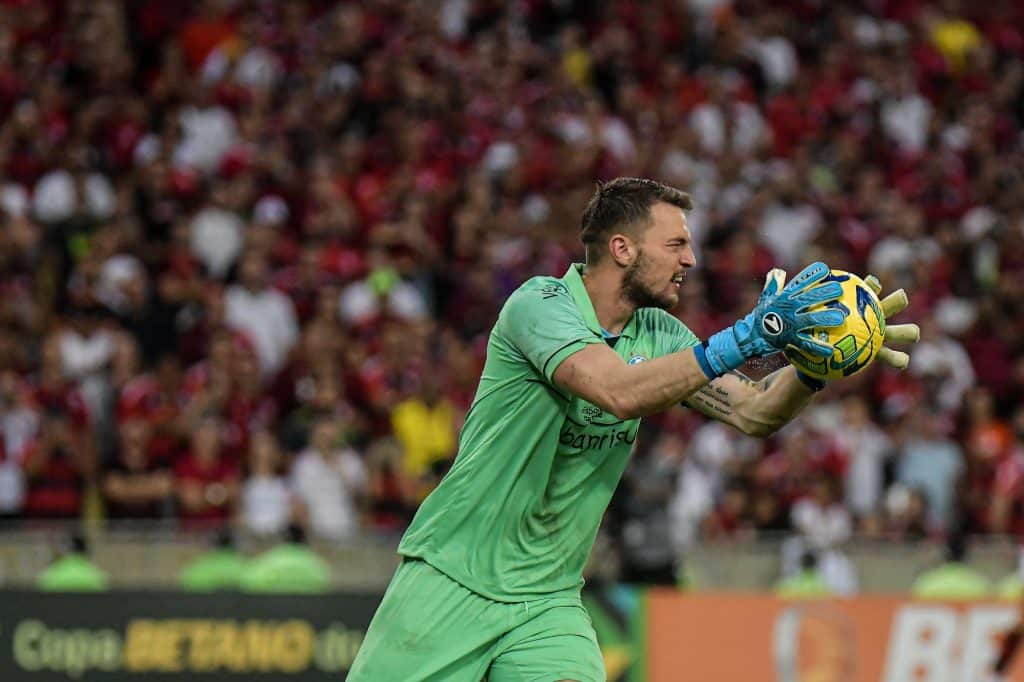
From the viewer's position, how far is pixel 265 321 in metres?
13.5

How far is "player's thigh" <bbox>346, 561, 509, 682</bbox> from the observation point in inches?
217

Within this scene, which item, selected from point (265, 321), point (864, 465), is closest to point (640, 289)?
point (265, 321)

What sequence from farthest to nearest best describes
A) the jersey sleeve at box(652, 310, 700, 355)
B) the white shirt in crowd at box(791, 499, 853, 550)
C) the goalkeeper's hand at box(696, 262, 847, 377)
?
the white shirt in crowd at box(791, 499, 853, 550)
the jersey sleeve at box(652, 310, 700, 355)
the goalkeeper's hand at box(696, 262, 847, 377)

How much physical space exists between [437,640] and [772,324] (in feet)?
4.78

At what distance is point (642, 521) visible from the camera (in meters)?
12.0

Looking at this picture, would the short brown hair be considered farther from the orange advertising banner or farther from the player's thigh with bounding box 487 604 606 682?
the orange advertising banner

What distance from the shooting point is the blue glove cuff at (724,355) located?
5.09 meters

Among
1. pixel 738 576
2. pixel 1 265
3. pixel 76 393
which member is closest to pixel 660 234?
pixel 738 576

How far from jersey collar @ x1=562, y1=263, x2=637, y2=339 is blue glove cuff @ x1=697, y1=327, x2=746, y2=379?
597 mm

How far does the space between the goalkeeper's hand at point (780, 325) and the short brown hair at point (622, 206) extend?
2.18 ft

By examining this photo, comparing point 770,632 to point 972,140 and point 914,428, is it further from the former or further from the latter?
point 972,140

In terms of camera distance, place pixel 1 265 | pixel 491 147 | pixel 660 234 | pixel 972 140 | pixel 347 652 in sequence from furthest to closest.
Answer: pixel 972 140
pixel 491 147
pixel 1 265
pixel 347 652
pixel 660 234

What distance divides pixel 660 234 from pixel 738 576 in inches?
259

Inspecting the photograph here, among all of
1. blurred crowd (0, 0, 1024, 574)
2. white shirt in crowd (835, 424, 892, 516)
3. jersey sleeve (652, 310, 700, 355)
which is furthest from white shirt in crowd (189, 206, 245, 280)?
jersey sleeve (652, 310, 700, 355)
